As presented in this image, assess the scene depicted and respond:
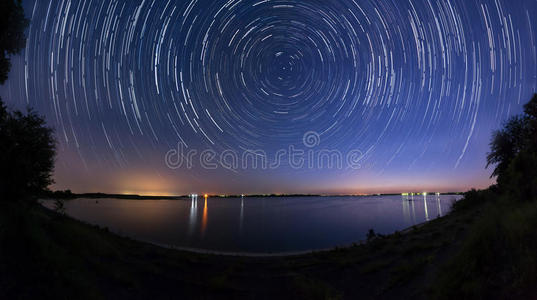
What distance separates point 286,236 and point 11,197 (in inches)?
1244

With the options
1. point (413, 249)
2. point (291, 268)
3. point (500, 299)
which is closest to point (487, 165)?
point (413, 249)

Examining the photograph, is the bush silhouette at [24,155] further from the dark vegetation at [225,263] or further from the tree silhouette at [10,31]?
the tree silhouette at [10,31]

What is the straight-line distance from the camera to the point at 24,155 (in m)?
16.9

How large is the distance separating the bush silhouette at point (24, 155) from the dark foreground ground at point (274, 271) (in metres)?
6.25

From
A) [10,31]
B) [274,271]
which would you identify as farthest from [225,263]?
[10,31]

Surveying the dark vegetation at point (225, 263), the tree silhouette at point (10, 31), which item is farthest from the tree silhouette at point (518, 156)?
the tree silhouette at point (10, 31)

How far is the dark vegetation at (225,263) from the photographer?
552 cm

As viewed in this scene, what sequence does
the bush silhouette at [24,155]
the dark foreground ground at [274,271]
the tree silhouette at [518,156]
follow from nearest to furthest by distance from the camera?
the dark foreground ground at [274,271], the tree silhouette at [518,156], the bush silhouette at [24,155]

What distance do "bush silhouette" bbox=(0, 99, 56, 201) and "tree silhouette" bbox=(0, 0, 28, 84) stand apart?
14.6 feet

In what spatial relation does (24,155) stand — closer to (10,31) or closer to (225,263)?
(10,31)

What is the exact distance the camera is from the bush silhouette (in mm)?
15008

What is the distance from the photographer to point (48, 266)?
6.84 m

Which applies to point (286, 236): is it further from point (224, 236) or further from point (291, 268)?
point (291, 268)

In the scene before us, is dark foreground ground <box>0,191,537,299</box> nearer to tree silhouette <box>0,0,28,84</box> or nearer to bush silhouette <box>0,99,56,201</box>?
bush silhouette <box>0,99,56,201</box>
